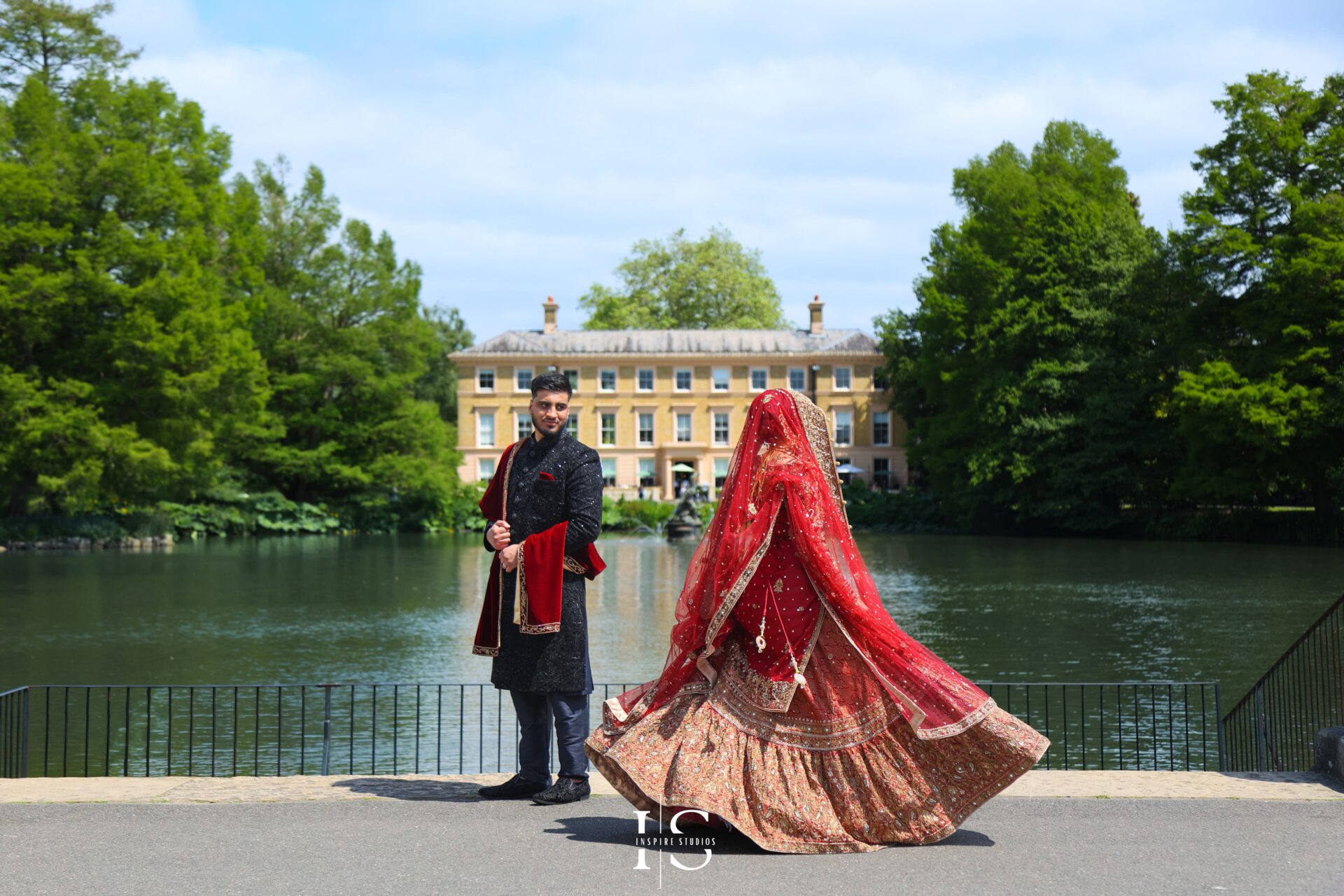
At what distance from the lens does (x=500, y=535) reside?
6.10 meters

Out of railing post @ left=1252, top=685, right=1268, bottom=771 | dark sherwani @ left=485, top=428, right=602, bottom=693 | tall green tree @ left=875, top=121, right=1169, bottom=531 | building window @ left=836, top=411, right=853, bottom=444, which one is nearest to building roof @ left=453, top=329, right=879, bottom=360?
building window @ left=836, top=411, right=853, bottom=444

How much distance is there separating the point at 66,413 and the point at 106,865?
33.8 m

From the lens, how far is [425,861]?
4922 mm

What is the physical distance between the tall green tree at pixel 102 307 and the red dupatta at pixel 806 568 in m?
33.4

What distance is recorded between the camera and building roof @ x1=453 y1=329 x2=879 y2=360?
71125 millimetres

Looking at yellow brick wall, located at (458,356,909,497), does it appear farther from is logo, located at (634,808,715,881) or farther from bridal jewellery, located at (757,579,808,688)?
is logo, located at (634,808,715,881)

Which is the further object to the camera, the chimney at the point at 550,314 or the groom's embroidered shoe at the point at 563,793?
the chimney at the point at 550,314

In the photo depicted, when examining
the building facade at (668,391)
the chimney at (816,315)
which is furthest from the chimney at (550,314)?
the chimney at (816,315)

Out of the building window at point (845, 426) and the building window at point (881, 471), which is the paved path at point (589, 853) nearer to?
the building window at point (881, 471)

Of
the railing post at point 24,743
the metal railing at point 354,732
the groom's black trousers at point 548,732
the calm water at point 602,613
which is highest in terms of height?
the groom's black trousers at point 548,732

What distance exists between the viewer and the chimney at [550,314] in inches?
2862

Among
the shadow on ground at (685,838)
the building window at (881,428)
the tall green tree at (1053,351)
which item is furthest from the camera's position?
the building window at (881,428)

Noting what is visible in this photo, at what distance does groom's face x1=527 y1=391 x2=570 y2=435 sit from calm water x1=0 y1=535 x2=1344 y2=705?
320 inches

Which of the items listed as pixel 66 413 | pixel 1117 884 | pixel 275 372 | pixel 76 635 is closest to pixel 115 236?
pixel 66 413
